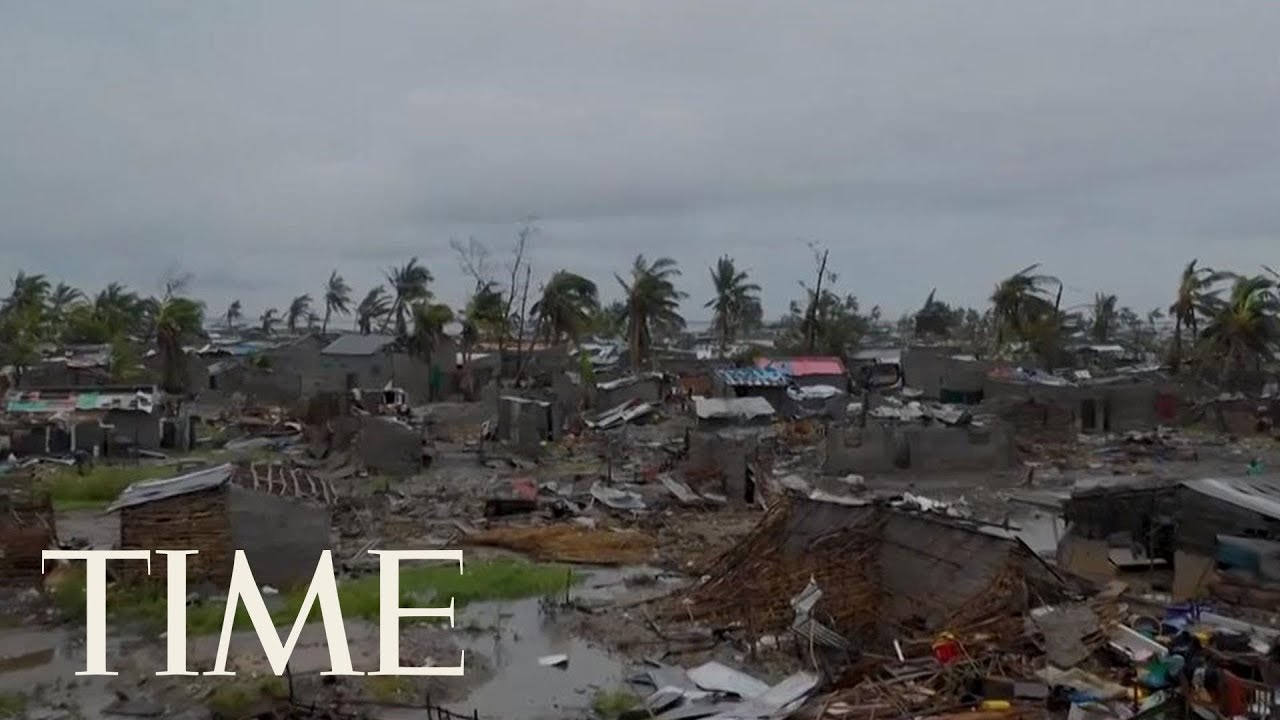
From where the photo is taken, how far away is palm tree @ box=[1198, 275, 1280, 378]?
37.4 metres

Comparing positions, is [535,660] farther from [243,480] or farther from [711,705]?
[243,480]

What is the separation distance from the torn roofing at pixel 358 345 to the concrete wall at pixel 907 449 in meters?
23.9

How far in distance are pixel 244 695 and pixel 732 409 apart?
59.1 ft

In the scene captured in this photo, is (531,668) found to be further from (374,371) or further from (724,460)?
(374,371)

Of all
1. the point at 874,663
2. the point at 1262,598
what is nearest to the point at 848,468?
the point at 1262,598

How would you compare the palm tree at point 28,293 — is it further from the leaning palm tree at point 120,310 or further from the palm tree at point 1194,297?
the palm tree at point 1194,297

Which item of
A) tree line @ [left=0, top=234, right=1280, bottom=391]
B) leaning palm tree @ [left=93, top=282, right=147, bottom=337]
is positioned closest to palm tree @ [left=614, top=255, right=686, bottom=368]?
tree line @ [left=0, top=234, right=1280, bottom=391]

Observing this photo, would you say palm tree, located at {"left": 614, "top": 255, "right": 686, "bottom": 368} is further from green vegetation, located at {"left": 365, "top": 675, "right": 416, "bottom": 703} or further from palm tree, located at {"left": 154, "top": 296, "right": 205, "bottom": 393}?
green vegetation, located at {"left": 365, "top": 675, "right": 416, "bottom": 703}

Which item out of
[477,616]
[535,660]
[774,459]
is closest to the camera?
[535,660]

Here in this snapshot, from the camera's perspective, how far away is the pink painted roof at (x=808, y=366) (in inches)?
1577

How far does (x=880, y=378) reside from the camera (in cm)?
4744

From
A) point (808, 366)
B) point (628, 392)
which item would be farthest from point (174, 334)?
point (808, 366)

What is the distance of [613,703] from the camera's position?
1051 centimetres

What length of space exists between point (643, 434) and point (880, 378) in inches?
733
